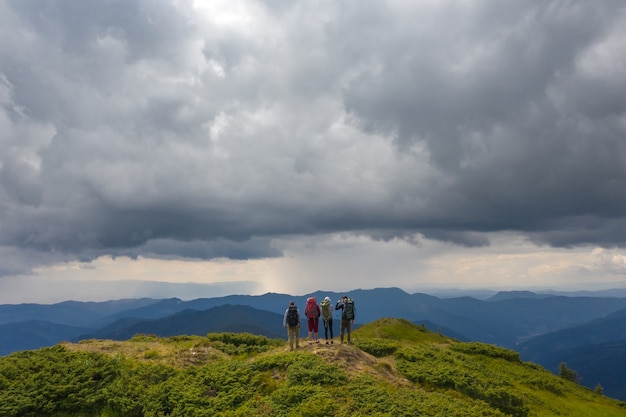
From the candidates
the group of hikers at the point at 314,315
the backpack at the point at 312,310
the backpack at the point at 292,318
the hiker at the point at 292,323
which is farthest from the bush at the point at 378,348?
the backpack at the point at 292,318

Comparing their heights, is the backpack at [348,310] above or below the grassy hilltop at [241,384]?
above

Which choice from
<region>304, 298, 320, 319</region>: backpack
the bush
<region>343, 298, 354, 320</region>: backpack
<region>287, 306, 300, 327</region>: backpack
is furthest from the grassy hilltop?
<region>343, 298, 354, 320</region>: backpack

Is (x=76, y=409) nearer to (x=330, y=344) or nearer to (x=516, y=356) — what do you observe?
(x=330, y=344)

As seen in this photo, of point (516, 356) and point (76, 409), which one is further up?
point (76, 409)

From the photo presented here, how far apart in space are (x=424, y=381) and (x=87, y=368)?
21.3m

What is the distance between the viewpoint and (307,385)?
20.8 m

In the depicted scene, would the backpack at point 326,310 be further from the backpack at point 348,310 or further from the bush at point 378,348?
the bush at point 378,348

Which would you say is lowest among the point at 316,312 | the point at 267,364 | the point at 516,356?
the point at 516,356

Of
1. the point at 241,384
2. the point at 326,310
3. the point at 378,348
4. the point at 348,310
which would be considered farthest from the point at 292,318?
the point at 378,348

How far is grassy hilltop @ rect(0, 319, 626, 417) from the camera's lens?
19328 millimetres

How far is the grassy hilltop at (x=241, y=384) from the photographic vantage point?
63.4ft

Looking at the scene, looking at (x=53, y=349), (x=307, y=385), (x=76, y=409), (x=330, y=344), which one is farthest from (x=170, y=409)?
(x=53, y=349)

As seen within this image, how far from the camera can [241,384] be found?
22359 mm

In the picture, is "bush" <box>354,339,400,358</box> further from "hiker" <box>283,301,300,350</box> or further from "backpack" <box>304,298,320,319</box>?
"hiker" <box>283,301,300,350</box>
